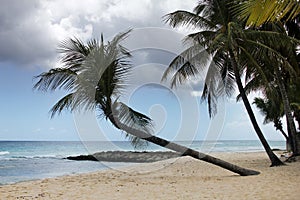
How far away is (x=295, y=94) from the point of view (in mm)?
16297

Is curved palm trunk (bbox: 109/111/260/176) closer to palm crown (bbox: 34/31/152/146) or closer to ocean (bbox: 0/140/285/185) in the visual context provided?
palm crown (bbox: 34/31/152/146)

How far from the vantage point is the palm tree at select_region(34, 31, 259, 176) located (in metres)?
8.96

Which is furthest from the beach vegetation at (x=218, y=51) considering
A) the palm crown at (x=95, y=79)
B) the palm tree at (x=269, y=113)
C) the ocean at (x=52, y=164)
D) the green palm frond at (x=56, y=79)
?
the palm tree at (x=269, y=113)

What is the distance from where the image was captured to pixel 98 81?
894 cm

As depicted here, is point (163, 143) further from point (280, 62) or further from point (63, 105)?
point (280, 62)

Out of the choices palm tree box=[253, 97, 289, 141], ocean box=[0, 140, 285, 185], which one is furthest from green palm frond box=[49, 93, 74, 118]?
palm tree box=[253, 97, 289, 141]

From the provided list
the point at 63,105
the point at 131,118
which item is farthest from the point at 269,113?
the point at 63,105

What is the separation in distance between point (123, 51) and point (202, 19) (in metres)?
3.78

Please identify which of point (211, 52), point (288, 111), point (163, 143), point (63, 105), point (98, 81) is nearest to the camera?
point (98, 81)

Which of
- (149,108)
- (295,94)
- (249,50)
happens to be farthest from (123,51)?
(295,94)

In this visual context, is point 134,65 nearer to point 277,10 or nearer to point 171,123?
point 171,123

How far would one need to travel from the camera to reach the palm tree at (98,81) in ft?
29.4

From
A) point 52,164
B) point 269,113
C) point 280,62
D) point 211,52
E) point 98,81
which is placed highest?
point 211,52

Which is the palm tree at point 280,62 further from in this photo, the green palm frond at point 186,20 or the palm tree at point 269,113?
the palm tree at point 269,113
